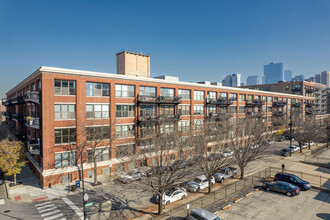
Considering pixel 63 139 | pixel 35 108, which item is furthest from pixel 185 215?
pixel 35 108

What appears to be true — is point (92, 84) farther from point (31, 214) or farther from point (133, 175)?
point (31, 214)

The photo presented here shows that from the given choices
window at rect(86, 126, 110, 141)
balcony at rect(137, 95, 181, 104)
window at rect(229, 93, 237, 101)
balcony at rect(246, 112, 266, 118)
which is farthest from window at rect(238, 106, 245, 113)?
window at rect(86, 126, 110, 141)

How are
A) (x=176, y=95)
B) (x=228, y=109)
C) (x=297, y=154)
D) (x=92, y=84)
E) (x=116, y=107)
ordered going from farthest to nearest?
(x=228, y=109), (x=297, y=154), (x=176, y=95), (x=116, y=107), (x=92, y=84)

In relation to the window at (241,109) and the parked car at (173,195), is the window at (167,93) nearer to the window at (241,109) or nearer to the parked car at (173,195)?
the parked car at (173,195)

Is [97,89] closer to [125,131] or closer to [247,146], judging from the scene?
[125,131]

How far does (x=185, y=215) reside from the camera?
61.5 ft

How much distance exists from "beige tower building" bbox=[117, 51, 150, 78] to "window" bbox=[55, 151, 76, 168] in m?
17.5

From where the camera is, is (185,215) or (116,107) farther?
(116,107)

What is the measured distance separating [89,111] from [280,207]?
26742mm

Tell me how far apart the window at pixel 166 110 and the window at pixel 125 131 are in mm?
6764

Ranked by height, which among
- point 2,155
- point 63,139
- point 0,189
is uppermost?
point 63,139

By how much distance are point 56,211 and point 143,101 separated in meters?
19.3

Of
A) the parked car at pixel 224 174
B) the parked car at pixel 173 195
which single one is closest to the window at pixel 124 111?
the parked car at pixel 173 195

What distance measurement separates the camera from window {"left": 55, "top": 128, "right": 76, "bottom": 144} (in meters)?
27.2
